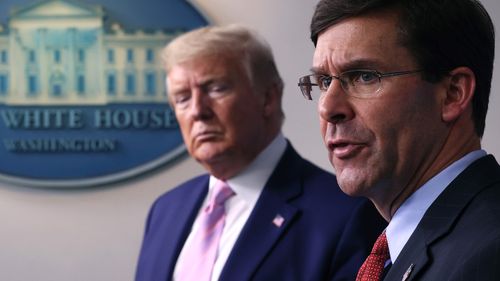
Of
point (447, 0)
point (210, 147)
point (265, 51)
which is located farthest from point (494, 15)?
point (447, 0)

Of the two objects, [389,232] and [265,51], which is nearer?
[389,232]

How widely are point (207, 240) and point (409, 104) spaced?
3.04 ft

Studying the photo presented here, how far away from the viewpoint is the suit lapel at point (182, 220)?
2.03 metres

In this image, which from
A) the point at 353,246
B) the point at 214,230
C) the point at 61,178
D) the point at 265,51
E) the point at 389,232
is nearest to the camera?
the point at 389,232

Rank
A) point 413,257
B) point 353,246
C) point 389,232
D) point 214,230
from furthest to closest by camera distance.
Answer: point 214,230 < point 353,246 < point 389,232 < point 413,257

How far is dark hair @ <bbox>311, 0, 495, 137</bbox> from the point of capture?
3.74 feet

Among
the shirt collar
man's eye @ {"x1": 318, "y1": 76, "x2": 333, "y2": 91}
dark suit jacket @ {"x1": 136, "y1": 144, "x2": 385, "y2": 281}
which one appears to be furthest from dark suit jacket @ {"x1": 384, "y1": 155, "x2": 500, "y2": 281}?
the shirt collar

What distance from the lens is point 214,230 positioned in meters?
1.98

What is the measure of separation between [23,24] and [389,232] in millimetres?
2246

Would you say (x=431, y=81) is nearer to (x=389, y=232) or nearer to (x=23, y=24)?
(x=389, y=232)

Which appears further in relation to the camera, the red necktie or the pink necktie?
the pink necktie

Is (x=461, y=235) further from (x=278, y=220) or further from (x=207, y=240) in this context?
(x=207, y=240)

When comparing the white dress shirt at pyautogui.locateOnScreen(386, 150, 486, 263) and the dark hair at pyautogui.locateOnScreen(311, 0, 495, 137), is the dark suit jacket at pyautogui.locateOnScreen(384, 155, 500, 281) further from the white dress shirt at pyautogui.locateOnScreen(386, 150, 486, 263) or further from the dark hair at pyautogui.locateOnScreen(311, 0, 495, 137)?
the dark hair at pyautogui.locateOnScreen(311, 0, 495, 137)

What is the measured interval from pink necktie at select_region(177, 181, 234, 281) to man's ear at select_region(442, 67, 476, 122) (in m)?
0.90
